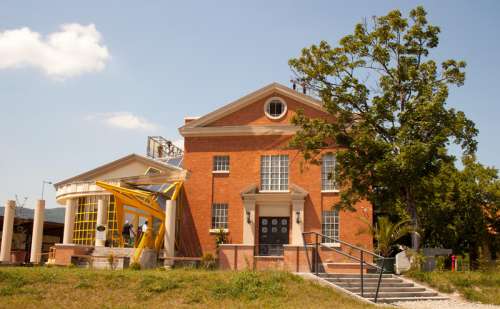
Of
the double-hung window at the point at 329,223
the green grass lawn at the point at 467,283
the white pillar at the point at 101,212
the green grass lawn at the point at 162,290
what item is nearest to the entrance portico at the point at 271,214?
the double-hung window at the point at 329,223

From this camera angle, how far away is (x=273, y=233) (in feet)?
92.2

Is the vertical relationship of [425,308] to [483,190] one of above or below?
below

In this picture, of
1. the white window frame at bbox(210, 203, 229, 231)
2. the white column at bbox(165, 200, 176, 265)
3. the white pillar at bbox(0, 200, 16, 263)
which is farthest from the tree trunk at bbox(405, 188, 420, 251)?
the white pillar at bbox(0, 200, 16, 263)

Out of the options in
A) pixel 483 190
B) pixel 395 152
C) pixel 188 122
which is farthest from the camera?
pixel 483 190

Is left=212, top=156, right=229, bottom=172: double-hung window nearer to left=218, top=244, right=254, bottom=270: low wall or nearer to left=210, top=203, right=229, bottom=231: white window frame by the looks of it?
left=210, top=203, right=229, bottom=231: white window frame

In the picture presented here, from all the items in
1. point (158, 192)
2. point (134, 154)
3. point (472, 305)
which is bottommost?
point (472, 305)

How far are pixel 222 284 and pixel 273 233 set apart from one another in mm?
11193

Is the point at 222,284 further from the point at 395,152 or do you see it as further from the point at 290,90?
the point at 290,90

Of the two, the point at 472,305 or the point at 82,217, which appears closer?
the point at 472,305

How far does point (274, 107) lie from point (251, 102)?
1.26m

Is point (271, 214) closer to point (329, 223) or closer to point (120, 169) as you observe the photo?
point (329, 223)

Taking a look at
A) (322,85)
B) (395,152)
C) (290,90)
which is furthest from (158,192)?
(395,152)

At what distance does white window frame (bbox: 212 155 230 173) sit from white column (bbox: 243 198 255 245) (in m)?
2.32

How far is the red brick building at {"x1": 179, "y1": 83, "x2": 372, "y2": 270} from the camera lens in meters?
27.6
